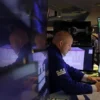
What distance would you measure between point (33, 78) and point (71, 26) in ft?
7.35

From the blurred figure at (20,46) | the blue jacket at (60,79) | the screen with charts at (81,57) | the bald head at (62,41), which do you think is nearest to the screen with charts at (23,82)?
the blurred figure at (20,46)

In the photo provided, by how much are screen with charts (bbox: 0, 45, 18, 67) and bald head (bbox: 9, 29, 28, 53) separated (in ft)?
0.09

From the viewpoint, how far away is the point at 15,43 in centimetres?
107

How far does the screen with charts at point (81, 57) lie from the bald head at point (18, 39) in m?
2.31

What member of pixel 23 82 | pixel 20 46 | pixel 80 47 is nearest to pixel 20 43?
pixel 20 46

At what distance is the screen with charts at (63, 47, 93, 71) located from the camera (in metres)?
3.49

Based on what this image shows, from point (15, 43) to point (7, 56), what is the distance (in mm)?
111

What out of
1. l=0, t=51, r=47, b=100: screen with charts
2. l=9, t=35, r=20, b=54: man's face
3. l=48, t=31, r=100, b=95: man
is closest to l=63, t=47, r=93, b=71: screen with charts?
l=48, t=31, r=100, b=95: man

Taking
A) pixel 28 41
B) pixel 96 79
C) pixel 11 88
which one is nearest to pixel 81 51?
pixel 96 79

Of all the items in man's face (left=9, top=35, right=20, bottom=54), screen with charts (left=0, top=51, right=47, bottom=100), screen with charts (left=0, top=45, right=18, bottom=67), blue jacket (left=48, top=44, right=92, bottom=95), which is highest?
man's face (left=9, top=35, right=20, bottom=54)

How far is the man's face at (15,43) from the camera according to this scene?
1.02 meters

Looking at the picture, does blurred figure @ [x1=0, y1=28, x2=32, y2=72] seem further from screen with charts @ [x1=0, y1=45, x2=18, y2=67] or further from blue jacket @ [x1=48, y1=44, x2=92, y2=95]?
blue jacket @ [x1=48, y1=44, x2=92, y2=95]

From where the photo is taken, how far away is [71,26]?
3535 millimetres

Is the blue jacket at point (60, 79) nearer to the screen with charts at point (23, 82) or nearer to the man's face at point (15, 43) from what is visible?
the screen with charts at point (23, 82)
